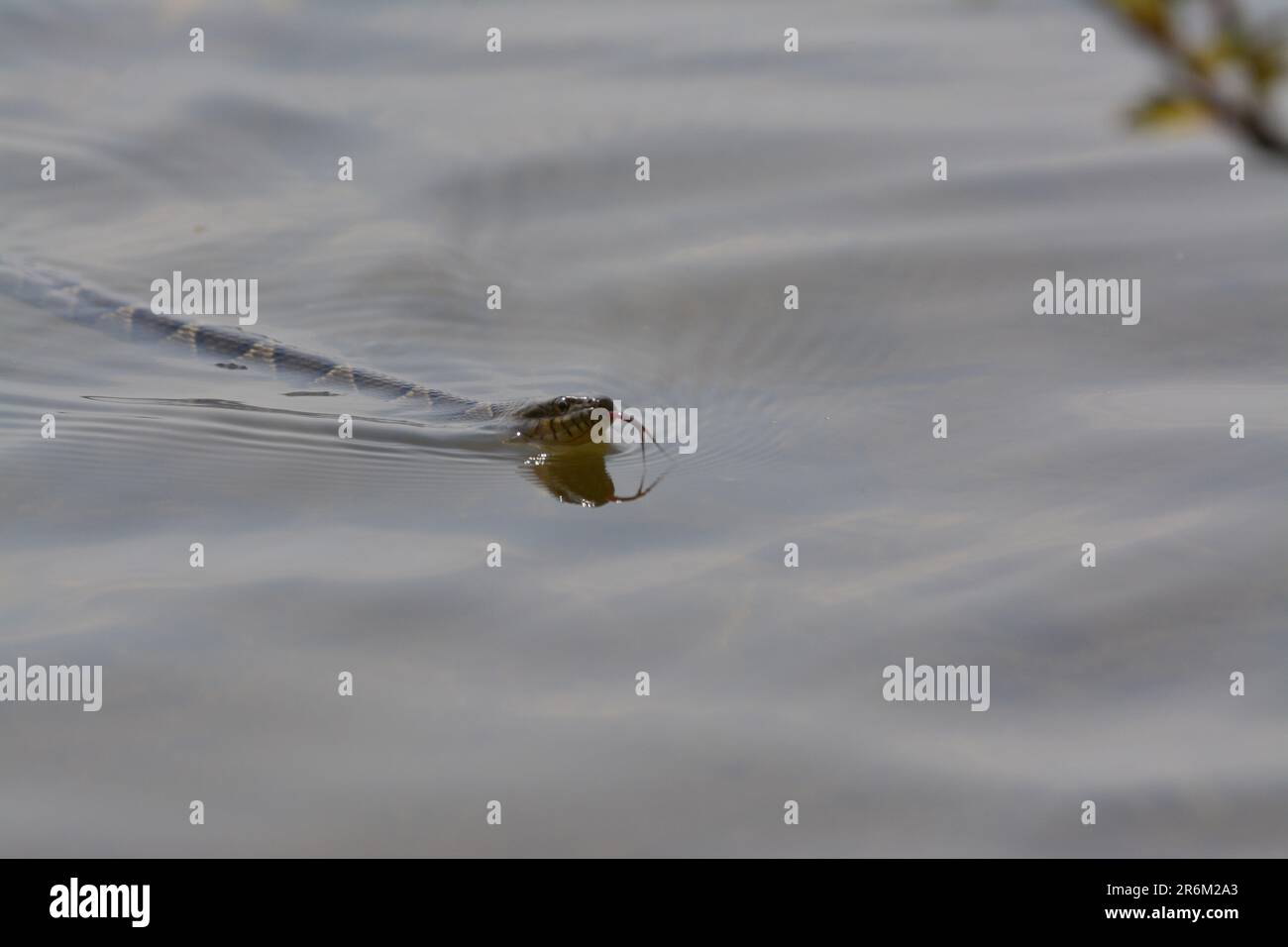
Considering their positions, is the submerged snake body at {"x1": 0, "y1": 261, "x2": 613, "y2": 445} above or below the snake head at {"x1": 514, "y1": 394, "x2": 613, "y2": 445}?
above

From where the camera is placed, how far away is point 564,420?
22.9 ft

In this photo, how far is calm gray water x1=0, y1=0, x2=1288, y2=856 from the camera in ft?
15.4

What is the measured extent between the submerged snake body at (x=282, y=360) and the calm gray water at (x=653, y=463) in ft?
0.58

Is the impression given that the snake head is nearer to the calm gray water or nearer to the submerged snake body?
the submerged snake body

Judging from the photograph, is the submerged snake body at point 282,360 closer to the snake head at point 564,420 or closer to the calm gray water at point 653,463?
the snake head at point 564,420

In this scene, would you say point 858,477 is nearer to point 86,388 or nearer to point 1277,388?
point 1277,388

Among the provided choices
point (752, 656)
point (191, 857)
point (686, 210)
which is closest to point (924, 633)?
point (752, 656)

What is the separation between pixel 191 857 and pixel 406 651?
1.17 meters

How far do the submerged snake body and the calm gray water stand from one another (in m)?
0.18

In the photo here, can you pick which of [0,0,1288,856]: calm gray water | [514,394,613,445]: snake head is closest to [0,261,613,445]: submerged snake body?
[514,394,613,445]: snake head

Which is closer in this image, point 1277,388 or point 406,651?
point 406,651

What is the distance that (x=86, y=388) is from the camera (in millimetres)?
7699

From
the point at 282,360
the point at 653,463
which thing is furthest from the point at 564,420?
the point at 282,360

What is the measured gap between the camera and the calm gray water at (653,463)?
4.70 metres
